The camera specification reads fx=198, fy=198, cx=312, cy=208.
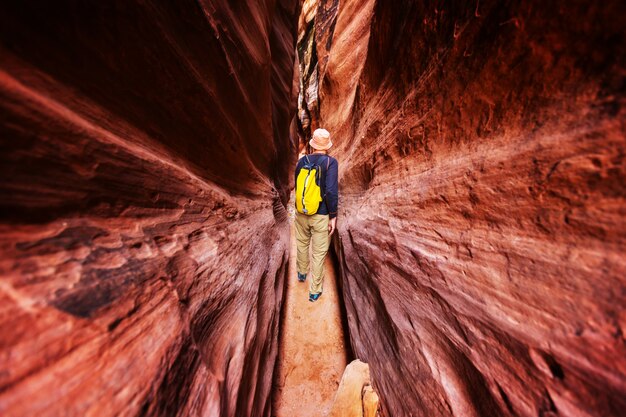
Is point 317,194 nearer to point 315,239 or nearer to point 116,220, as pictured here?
point 315,239

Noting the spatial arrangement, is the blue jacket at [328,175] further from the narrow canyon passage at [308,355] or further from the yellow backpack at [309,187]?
the narrow canyon passage at [308,355]

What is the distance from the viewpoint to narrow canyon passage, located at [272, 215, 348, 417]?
86.3 inches

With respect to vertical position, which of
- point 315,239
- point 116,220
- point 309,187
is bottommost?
point 315,239

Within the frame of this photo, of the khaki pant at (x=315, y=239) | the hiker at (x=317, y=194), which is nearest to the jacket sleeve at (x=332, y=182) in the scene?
the hiker at (x=317, y=194)

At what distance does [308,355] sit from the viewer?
2576mm

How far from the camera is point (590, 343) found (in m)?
0.66

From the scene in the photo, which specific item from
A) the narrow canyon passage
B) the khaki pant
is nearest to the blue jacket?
the khaki pant

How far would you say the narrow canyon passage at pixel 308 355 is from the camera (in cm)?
219

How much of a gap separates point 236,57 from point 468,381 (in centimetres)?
289

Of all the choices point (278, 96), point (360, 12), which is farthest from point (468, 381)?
point (360, 12)

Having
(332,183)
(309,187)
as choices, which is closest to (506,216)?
(332,183)

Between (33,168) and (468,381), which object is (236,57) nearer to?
(33,168)

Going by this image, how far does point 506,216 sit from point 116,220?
1.74m

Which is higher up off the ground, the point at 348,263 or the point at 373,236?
the point at 373,236
